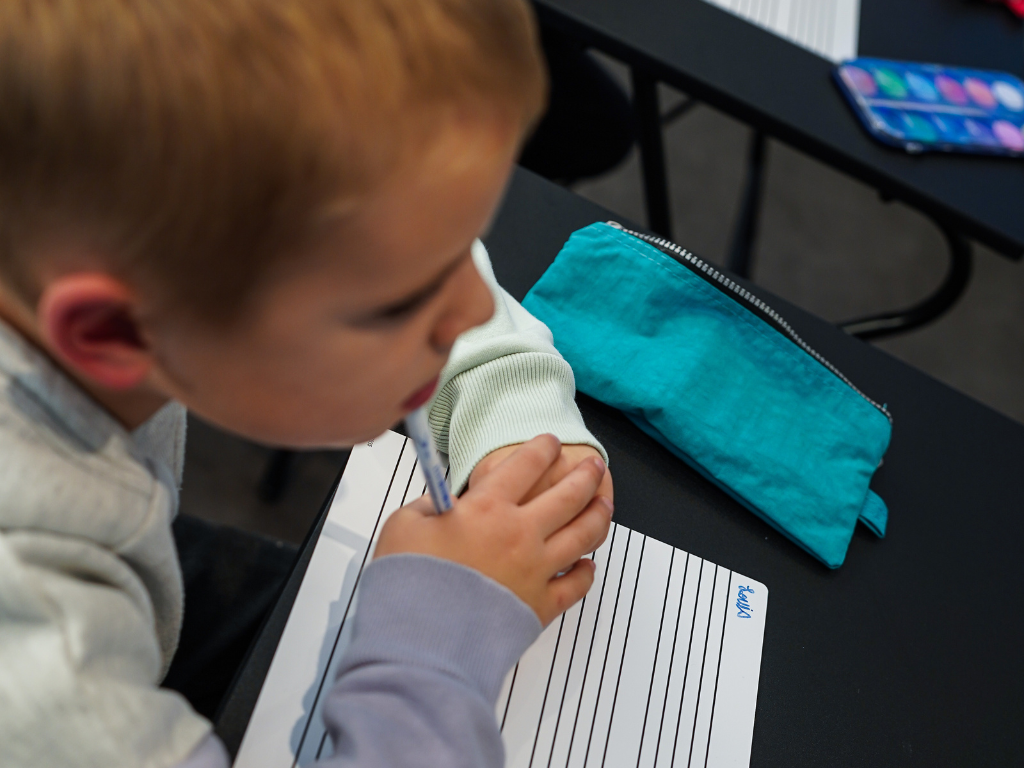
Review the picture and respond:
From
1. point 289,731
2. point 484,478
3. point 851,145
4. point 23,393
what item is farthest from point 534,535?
point 851,145

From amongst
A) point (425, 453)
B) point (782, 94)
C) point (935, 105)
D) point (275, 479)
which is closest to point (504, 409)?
point (425, 453)

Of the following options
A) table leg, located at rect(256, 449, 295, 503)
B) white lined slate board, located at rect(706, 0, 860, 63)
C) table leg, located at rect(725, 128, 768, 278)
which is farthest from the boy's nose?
table leg, located at rect(725, 128, 768, 278)

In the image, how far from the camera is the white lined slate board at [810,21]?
990 millimetres

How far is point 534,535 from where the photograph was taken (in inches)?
19.8

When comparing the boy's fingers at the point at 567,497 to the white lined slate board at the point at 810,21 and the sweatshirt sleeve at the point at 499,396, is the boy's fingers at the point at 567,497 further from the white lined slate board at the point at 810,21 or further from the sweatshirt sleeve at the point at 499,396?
the white lined slate board at the point at 810,21

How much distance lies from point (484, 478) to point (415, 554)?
0.25ft

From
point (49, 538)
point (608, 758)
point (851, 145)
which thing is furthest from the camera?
point (851, 145)

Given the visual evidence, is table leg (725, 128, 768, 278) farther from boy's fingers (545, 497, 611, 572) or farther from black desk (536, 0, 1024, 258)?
boy's fingers (545, 497, 611, 572)

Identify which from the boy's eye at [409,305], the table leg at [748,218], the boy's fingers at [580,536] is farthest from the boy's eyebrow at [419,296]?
the table leg at [748,218]

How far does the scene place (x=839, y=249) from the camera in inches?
75.7

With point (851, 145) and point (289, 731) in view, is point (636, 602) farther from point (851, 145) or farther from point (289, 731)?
point (851, 145)

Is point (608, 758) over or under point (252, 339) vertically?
under

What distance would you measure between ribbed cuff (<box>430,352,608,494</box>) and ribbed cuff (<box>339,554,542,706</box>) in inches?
3.6

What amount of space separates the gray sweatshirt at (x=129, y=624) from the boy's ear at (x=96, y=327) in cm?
6
